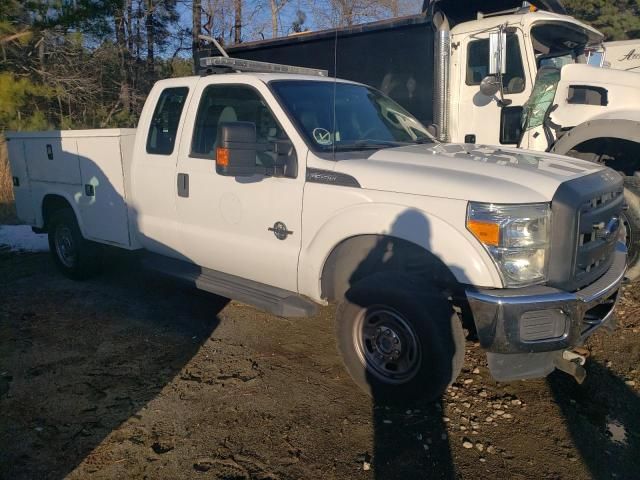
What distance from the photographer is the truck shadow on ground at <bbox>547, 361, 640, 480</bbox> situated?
9.87 ft

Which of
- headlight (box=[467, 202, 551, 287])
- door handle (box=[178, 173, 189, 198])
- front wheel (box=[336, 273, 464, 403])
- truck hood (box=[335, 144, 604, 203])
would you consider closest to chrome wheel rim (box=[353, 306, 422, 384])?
front wheel (box=[336, 273, 464, 403])

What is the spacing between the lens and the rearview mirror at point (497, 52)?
6.03 metres

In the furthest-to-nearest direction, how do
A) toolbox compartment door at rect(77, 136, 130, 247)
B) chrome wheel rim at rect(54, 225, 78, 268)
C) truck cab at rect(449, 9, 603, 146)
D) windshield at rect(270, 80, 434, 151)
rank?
truck cab at rect(449, 9, 603, 146) → chrome wheel rim at rect(54, 225, 78, 268) → toolbox compartment door at rect(77, 136, 130, 247) → windshield at rect(270, 80, 434, 151)

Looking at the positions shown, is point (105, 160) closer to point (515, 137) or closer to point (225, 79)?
point (225, 79)

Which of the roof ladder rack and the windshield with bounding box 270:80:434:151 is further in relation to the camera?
the roof ladder rack

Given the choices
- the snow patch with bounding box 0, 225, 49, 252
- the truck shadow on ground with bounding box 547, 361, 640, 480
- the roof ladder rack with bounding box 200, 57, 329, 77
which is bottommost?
the truck shadow on ground with bounding box 547, 361, 640, 480

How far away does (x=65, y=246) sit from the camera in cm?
610

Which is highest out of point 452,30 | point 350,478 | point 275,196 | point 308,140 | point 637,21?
point 637,21

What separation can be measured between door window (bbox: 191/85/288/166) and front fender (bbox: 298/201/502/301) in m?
0.66

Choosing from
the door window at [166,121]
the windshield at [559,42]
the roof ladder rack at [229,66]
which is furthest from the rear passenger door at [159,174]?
the windshield at [559,42]

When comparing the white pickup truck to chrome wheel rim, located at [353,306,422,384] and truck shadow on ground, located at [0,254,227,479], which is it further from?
truck shadow on ground, located at [0,254,227,479]

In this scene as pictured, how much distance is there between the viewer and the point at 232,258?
14.3 feet

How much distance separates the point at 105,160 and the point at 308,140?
2.31 meters

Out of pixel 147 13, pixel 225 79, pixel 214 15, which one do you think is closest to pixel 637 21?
pixel 214 15
